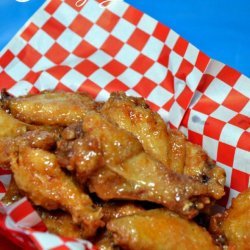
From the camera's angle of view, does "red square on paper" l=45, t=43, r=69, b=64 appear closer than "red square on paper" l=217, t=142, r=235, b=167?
No

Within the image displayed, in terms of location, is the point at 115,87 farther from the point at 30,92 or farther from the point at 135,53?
the point at 30,92

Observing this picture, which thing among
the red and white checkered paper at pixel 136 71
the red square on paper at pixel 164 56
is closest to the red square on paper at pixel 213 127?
the red and white checkered paper at pixel 136 71

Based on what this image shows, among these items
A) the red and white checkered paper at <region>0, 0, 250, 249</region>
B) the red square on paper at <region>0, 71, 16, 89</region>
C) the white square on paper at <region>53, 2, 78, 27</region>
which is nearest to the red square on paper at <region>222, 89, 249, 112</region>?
the red and white checkered paper at <region>0, 0, 250, 249</region>

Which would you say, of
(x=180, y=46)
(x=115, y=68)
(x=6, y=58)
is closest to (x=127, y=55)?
(x=115, y=68)

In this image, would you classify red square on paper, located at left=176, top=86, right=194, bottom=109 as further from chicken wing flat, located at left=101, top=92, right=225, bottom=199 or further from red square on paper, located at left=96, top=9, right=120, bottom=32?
red square on paper, located at left=96, top=9, right=120, bottom=32

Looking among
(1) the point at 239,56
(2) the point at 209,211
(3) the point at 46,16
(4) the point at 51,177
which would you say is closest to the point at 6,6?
(3) the point at 46,16
